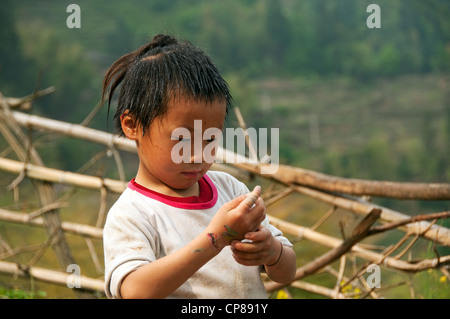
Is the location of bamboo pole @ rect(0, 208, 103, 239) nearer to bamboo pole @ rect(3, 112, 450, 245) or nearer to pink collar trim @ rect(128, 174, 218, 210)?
bamboo pole @ rect(3, 112, 450, 245)

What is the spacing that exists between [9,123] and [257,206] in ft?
5.95

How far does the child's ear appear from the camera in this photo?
0.88 metres

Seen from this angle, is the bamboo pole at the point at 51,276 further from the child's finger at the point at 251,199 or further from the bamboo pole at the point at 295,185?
the child's finger at the point at 251,199

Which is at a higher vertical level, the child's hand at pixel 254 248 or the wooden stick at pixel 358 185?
the child's hand at pixel 254 248

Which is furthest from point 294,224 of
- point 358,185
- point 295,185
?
point 358,185

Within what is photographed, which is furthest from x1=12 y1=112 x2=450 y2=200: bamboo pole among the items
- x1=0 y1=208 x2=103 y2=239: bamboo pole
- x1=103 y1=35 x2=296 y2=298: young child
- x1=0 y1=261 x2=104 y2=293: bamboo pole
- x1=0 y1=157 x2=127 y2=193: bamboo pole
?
x1=103 y1=35 x2=296 y2=298: young child

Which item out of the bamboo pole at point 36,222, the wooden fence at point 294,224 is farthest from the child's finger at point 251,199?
the bamboo pole at point 36,222

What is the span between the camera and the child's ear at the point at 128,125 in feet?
2.89

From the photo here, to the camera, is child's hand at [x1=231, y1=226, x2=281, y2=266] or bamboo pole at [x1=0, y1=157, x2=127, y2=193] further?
bamboo pole at [x1=0, y1=157, x2=127, y2=193]

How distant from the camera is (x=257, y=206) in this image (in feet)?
2.45

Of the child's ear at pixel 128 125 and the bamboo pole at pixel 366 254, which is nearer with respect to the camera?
the child's ear at pixel 128 125

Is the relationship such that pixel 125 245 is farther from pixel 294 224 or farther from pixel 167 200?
pixel 294 224

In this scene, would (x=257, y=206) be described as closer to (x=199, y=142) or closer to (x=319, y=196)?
(x=199, y=142)
